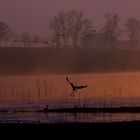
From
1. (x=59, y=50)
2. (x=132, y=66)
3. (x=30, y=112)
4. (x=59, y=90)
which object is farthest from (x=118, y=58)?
(x=30, y=112)

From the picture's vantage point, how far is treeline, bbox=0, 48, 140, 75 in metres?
82.6

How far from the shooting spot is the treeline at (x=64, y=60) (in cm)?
8256

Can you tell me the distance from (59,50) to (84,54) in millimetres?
5135

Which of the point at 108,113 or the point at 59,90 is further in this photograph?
the point at 59,90

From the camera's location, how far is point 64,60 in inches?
3541

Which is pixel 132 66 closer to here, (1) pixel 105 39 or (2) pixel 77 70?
(2) pixel 77 70

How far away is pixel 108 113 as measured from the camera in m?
28.4
